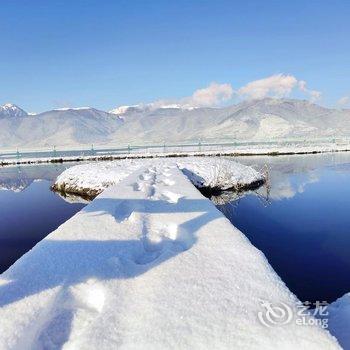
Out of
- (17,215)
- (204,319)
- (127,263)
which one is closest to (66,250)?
(127,263)

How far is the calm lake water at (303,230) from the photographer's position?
7168mm

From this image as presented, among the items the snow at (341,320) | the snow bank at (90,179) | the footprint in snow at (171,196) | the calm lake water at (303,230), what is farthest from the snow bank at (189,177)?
the snow at (341,320)

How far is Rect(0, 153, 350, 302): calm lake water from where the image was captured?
295 inches

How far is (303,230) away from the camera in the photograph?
425 inches

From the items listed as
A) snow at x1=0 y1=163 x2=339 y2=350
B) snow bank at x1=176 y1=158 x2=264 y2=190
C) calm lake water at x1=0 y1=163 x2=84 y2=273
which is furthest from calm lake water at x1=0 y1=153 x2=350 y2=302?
snow at x1=0 y1=163 x2=339 y2=350

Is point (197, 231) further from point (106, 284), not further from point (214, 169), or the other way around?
point (214, 169)

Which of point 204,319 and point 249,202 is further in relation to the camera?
point 249,202

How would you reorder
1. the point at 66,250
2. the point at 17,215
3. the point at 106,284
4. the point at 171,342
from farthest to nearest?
1. the point at 17,215
2. the point at 66,250
3. the point at 106,284
4. the point at 171,342

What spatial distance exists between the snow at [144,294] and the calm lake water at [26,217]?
4215mm

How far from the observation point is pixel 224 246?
17.9 feet

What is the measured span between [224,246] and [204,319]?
2.11m

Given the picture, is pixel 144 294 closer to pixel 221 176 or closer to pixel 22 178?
pixel 221 176

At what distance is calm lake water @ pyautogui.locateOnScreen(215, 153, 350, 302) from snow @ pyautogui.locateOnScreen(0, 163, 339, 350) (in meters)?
2.00

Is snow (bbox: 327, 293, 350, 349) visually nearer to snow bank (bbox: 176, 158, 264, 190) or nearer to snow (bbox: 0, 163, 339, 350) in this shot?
snow (bbox: 0, 163, 339, 350)
